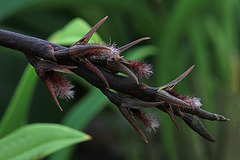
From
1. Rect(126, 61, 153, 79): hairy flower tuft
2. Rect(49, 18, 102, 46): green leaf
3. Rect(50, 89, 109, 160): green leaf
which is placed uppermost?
Rect(126, 61, 153, 79): hairy flower tuft

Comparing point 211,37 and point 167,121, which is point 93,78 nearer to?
point 167,121

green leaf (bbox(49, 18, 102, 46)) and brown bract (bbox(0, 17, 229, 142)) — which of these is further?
green leaf (bbox(49, 18, 102, 46))

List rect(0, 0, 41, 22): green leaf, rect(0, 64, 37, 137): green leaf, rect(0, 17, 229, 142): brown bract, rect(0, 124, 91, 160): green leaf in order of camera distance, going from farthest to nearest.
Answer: rect(0, 0, 41, 22): green leaf, rect(0, 64, 37, 137): green leaf, rect(0, 124, 91, 160): green leaf, rect(0, 17, 229, 142): brown bract

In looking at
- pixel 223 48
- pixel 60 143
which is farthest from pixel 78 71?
pixel 223 48

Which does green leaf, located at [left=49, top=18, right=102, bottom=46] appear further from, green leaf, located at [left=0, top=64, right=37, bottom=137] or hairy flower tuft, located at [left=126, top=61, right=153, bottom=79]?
hairy flower tuft, located at [left=126, top=61, right=153, bottom=79]

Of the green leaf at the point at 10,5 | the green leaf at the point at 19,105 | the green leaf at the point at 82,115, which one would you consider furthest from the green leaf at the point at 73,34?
the green leaf at the point at 10,5

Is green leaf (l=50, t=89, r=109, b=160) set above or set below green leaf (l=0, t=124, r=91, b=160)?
below

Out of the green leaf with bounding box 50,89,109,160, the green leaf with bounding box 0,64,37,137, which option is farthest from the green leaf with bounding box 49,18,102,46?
the green leaf with bounding box 50,89,109,160
